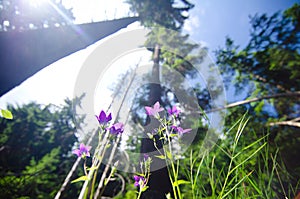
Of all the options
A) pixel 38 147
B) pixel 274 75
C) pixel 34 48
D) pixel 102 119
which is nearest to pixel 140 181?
pixel 102 119

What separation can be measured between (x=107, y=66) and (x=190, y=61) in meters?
5.68

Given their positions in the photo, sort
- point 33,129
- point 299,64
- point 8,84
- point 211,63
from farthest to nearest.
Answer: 1. point 33,129
2. point 211,63
3. point 299,64
4. point 8,84

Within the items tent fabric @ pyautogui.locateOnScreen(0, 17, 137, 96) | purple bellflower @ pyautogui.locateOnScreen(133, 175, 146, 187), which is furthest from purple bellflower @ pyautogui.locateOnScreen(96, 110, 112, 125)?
tent fabric @ pyautogui.locateOnScreen(0, 17, 137, 96)

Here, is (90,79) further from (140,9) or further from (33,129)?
(33,129)

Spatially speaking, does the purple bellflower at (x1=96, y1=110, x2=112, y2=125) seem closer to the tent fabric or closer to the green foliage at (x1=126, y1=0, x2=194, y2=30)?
the tent fabric

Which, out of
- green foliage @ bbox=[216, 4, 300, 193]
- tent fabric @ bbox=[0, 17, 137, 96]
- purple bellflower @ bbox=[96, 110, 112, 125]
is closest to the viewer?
purple bellflower @ bbox=[96, 110, 112, 125]

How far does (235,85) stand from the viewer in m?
7.22

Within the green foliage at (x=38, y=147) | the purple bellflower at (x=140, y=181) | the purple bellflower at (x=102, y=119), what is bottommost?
the green foliage at (x=38, y=147)

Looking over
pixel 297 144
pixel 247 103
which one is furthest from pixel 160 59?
pixel 297 144

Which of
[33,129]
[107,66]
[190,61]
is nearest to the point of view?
[107,66]

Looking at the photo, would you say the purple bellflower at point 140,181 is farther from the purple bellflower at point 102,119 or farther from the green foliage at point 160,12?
the green foliage at point 160,12

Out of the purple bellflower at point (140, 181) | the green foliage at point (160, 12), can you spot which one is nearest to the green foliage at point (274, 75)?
the green foliage at point (160, 12)

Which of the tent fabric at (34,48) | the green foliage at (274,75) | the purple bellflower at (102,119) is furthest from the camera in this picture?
the green foliage at (274,75)

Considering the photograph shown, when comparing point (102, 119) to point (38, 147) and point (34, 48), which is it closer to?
point (34, 48)
